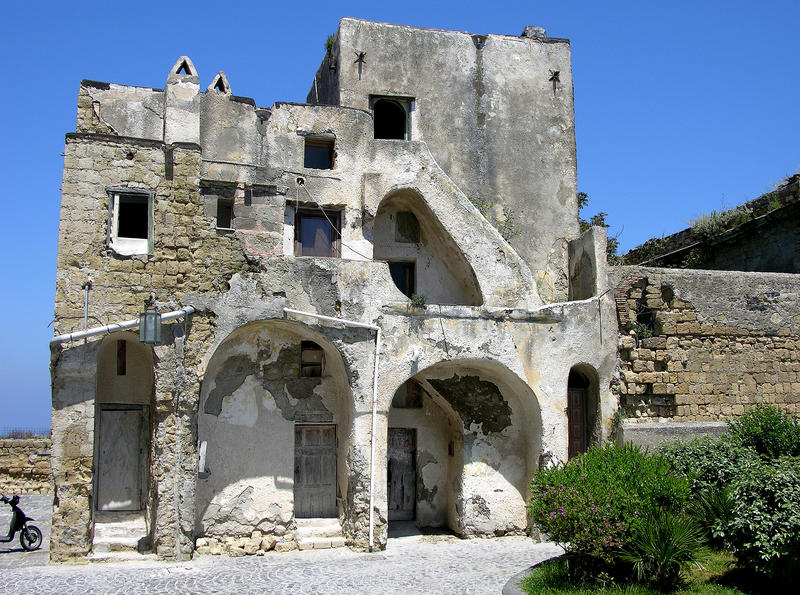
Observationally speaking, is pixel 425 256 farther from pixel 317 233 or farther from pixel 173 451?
pixel 173 451

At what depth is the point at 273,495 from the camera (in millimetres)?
16375

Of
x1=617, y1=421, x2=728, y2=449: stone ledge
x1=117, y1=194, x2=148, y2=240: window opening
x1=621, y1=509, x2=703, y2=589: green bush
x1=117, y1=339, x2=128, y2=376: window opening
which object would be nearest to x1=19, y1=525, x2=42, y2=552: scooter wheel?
x1=117, y1=339, x2=128, y2=376: window opening

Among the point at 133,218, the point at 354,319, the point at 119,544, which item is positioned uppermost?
the point at 133,218

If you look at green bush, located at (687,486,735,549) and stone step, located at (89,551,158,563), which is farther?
stone step, located at (89,551,158,563)

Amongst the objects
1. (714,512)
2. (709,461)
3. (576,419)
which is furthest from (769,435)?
(576,419)

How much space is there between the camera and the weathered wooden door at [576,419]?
18.5 meters

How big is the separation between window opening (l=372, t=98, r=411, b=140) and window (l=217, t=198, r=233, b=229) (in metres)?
5.97

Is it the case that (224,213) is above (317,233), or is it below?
above

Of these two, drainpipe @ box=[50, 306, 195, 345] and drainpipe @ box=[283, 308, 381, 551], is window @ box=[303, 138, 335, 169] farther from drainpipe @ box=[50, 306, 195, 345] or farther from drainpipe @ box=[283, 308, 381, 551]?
drainpipe @ box=[50, 306, 195, 345]

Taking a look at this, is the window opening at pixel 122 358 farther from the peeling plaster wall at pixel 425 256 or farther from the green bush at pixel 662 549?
the green bush at pixel 662 549

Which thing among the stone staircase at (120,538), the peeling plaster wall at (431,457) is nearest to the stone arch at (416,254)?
the peeling plaster wall at (431,457)

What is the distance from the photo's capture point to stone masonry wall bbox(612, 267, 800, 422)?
1825 cm

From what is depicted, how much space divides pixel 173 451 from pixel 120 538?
2.29 m

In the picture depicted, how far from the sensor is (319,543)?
16.1 metres
